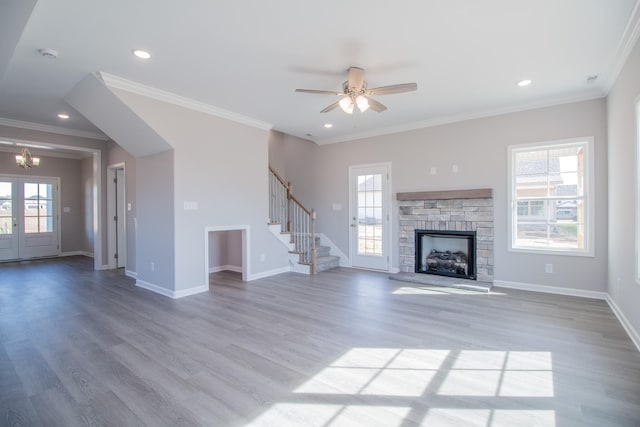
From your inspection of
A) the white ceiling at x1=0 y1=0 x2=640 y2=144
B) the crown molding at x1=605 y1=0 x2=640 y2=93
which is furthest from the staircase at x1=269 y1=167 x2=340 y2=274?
the crown molding at x1=605 y1=0 x2=640 y2=93

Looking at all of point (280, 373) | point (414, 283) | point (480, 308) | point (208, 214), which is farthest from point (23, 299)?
point (480, 308)

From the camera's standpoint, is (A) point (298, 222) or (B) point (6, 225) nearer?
(A) point (298, 222)

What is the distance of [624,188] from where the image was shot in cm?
337

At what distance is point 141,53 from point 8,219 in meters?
7.89

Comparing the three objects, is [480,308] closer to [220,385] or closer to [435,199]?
[435,199]

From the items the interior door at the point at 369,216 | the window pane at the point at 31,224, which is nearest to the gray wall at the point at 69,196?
the window pane at the point at 31,224

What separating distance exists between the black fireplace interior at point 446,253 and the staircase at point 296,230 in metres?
1.86

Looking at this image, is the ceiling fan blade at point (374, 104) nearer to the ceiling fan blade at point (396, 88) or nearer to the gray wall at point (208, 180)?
the ceiling fan blade at point (396, 88)

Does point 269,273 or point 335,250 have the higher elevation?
point 335,250

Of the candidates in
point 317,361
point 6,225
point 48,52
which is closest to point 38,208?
point 6,225

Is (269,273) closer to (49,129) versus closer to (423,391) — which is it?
(423,391)

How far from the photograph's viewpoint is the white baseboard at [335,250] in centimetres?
691

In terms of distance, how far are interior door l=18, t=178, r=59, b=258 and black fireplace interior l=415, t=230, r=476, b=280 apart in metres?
9.61

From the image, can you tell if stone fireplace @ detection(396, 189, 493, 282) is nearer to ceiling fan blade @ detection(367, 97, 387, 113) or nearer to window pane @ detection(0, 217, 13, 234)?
ceiling fan blade @ detection(367, 97, 387, 113)
